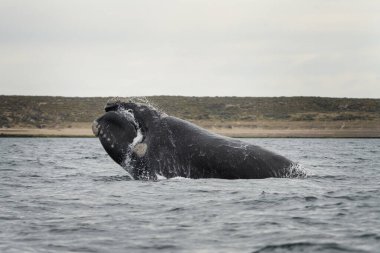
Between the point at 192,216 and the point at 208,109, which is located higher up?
the point at 208,109

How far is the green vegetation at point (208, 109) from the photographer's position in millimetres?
73250

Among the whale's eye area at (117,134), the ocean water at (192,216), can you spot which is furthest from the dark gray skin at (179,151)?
the ocean water at (192,216)

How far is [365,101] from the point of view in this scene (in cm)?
8462

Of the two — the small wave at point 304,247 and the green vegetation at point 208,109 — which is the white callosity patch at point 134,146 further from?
the green vegetation at point 208,109

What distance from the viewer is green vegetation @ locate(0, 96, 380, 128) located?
73250 mm

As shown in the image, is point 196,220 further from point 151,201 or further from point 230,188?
point 230,188

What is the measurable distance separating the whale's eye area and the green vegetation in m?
58.1

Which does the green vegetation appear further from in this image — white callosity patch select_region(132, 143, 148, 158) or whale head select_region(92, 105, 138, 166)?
white callosity patch select_region(132, 143, 148, 158)

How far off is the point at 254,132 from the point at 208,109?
60.9ft

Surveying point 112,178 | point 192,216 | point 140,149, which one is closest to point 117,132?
point 140,149

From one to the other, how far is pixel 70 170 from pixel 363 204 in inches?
392

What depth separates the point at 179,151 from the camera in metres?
12.3

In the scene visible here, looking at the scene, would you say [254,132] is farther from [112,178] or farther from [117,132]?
[117,132]

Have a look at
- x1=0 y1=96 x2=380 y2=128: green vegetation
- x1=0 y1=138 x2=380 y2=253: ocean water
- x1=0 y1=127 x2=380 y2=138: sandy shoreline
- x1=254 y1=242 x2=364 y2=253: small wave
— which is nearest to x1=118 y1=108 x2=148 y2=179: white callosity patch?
x1=0 y1=138 x2=380 y2=253: ocean water
